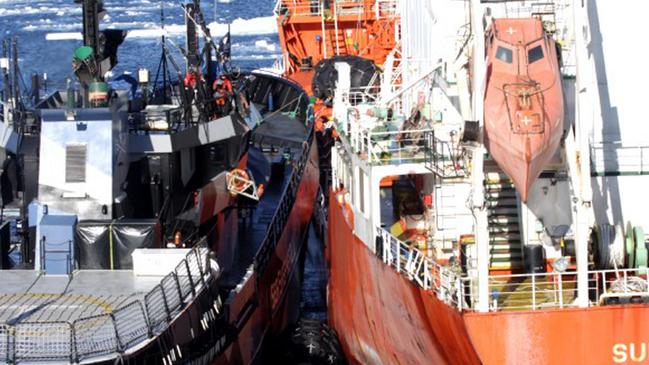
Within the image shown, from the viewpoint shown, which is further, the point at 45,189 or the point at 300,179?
the point at 300,179

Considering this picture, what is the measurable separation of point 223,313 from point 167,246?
1.58m

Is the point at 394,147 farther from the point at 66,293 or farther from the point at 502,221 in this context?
the point at 66,293

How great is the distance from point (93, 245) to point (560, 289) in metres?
8.14

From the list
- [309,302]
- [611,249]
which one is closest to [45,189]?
[611,249]

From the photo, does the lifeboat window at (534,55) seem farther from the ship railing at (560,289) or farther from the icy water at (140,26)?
the icy water at (140,26)

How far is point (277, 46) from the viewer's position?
91.6 m

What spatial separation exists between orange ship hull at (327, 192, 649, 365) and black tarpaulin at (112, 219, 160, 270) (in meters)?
4.20

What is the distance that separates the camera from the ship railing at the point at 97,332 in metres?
19.8

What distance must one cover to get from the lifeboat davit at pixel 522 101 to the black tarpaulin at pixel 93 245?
22.9ft

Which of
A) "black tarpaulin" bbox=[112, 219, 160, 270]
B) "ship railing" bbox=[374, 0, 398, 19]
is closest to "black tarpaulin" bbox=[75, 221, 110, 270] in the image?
"black tarpaulin" bbox=[112, 219, 160, 270]

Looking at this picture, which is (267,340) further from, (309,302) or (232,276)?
(309,302)

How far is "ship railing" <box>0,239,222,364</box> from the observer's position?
65.1ft

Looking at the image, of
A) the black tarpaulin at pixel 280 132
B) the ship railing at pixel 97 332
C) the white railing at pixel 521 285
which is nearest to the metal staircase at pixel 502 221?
the white railing at pixel 521 285

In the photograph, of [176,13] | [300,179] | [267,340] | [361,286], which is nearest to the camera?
[361,286]
